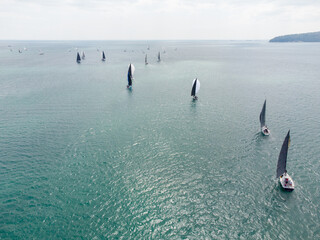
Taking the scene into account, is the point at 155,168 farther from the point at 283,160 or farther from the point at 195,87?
the point at 195,87

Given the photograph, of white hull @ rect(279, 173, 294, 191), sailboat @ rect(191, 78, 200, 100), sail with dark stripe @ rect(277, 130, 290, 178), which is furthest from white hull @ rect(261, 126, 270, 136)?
sailboat @ rect(191, 78, 200, 100)

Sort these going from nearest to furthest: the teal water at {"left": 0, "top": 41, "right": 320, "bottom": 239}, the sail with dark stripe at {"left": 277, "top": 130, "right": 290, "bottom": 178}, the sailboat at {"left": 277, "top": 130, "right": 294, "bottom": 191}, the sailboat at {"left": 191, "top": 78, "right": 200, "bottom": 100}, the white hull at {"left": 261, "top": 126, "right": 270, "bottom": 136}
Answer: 1. the teal water at {"left": 0, "top": 41, "right": 320, "bottom": 239}
2. the sailboat at {"left": 277, "top": 130, "right": 294, "bottom": 191}
3. the sail with dark stripe at {"left": 277, "top": 130, "right": 290, "bottom": 178}
4. the white hull at {"left": 261, "top": 126, "right": 270, "bottom": 136}
5. the sailboat at {"left": 191, "top": 78, "right": 200, "bottom": 100}

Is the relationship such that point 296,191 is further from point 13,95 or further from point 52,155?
point 13,95

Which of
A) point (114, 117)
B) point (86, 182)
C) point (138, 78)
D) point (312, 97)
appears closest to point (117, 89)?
point (138, 78)

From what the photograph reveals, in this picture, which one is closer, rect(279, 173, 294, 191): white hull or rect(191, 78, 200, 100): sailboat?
rect(279, 173, 294, 191): white hull

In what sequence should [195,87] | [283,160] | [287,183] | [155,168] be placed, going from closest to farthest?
[287,183]
[283,160]
[155,168]
[195,87]

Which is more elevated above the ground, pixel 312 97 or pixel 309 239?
pixel 312 97

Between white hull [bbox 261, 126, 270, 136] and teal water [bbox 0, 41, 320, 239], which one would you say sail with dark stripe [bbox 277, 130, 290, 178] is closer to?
teal water [bbox 0, 41, 320, 239]

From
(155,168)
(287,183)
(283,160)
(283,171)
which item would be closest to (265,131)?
(283,160)

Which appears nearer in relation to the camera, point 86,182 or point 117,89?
point 86,182
